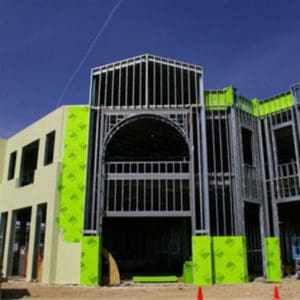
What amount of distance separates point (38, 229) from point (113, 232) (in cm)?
1030

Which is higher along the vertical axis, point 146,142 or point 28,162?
point 146,142

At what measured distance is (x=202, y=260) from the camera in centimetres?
1545

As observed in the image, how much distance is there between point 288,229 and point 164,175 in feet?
31.4

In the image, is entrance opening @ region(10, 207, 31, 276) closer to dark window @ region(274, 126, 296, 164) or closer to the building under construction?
the building under construction

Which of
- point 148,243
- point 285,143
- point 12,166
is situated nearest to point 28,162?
point 12,166

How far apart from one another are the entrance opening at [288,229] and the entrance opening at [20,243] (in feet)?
49.4

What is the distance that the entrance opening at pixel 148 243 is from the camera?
24.2 meters

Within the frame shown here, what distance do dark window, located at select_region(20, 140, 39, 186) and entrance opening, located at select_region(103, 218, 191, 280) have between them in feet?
20.9

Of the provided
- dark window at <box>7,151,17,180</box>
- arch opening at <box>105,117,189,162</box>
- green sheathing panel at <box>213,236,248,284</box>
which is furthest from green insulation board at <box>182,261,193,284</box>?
dark window at <box>7,151,17,180</box>

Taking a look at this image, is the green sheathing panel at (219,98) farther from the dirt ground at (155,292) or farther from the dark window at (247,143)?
the dirt ground at (155,292)

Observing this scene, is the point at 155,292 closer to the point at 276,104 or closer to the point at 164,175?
the point at 164,175

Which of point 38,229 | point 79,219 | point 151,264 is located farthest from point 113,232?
point 79,219

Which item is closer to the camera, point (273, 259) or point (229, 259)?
point (229, 259)

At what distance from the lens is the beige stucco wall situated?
53.0 ft
